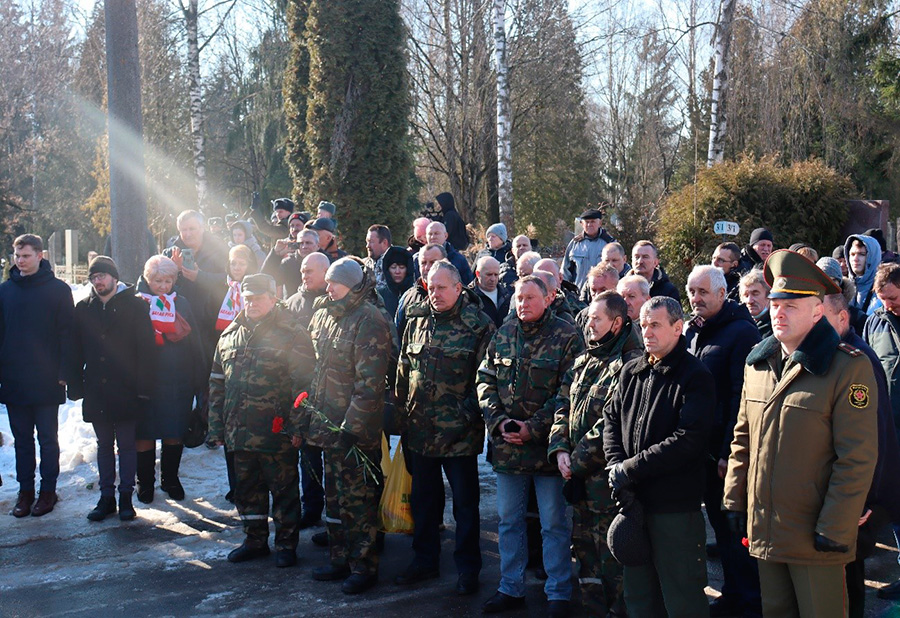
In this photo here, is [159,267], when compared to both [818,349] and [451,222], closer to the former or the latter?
[451,222]

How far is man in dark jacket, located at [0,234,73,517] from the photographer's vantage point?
753 cm

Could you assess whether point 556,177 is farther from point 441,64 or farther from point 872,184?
point 872,184

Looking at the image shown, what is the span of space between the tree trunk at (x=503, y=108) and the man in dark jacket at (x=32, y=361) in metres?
12.9

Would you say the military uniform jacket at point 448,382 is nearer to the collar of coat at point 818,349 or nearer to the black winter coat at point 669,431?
the black winter coat at point 669,431

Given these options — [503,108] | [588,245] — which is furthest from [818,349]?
[503,108]

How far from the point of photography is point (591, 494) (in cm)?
505

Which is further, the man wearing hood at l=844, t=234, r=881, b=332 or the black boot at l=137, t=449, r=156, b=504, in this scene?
the man wearing hood at l=844, t=234, r=881, b=332

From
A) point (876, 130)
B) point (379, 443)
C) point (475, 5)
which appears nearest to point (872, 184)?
point (876, 130)

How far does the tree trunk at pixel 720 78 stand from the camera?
54.2ft

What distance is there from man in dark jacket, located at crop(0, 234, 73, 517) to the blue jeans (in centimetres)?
422

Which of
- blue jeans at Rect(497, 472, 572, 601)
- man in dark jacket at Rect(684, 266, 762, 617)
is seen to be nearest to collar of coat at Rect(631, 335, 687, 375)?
man in dark jacket at Rect(684, 266, 762, 617)

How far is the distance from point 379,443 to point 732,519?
8.62 ft

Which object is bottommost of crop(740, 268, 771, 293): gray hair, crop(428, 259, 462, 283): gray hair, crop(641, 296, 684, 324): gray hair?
crop(641, 296, 684, 324): gray hair

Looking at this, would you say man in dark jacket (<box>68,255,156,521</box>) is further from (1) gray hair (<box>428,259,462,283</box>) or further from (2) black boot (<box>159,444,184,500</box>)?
(1) gray hair (<box>428,259,462,283</box>)
